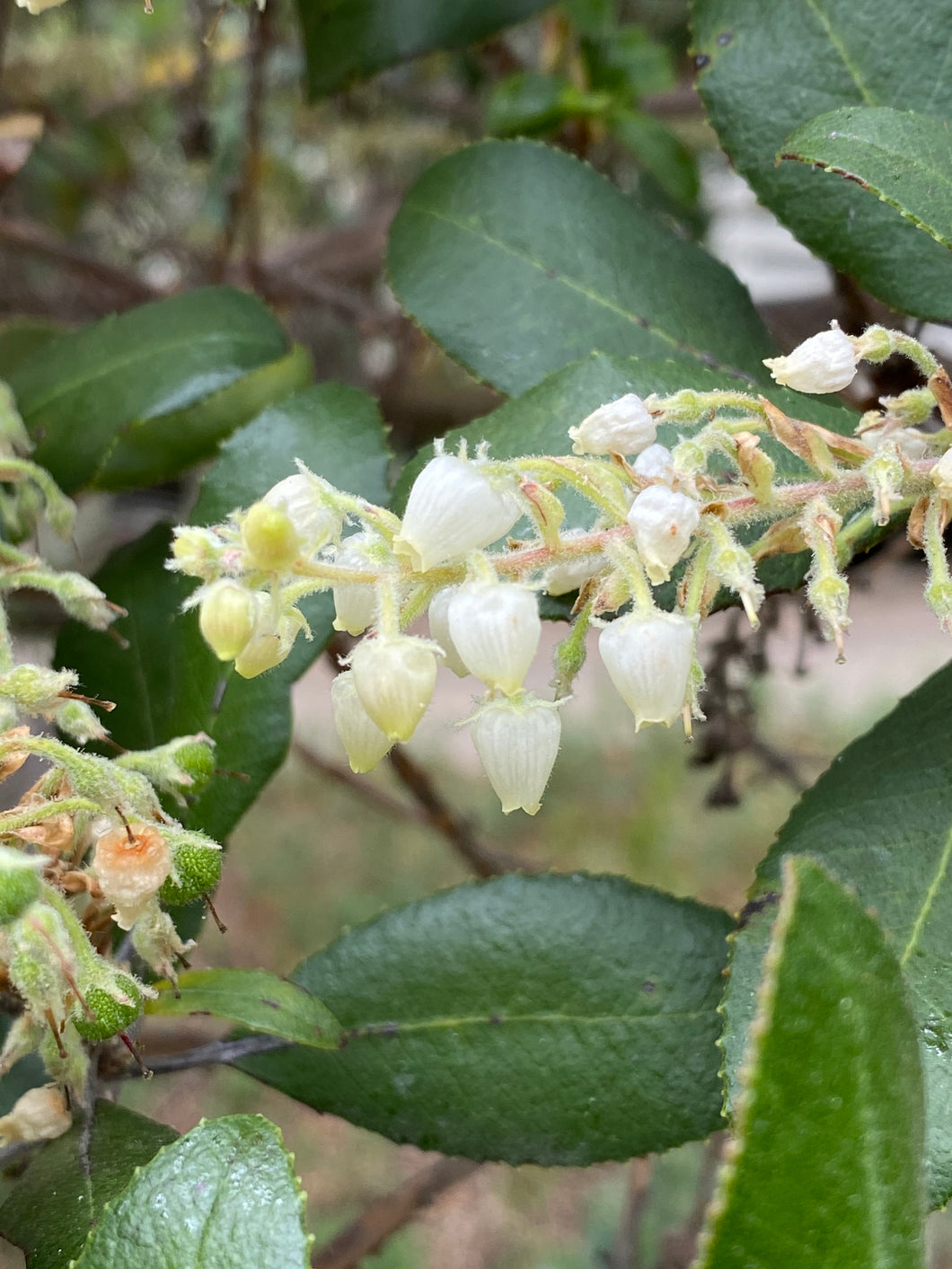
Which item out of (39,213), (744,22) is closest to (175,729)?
(744,22)

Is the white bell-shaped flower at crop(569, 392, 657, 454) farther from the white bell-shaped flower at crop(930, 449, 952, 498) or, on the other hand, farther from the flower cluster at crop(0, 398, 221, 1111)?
the flower cluster at crop(0, 398, 221, 1111)

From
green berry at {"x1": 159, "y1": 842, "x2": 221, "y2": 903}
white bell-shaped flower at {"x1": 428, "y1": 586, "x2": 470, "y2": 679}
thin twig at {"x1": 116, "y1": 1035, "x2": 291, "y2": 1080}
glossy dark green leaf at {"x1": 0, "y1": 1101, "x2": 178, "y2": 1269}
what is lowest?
thin twig at {"x1": 116, "y1": 1035, "x2": 291, "y2": 1080}

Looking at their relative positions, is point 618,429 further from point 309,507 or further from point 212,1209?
point 212,1209

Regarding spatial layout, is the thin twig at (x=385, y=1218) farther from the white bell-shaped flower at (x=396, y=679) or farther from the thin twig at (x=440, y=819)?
the white bell-shaped flower at (x=396, y=679)

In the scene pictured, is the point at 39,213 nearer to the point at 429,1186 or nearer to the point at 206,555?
the point at 429,1186

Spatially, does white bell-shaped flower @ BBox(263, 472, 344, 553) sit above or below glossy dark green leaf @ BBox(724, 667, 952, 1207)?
above

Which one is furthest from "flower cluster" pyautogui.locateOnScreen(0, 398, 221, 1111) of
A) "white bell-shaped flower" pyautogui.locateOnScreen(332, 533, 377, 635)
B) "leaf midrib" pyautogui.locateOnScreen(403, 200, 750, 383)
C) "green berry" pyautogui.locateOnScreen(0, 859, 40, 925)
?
"leaf midrib" pyautogui.locateOnScreen(403, 200, 750, 383)

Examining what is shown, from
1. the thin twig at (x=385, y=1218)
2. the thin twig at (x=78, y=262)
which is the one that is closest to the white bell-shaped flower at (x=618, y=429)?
the thin twig at (x=385, y=1218)
